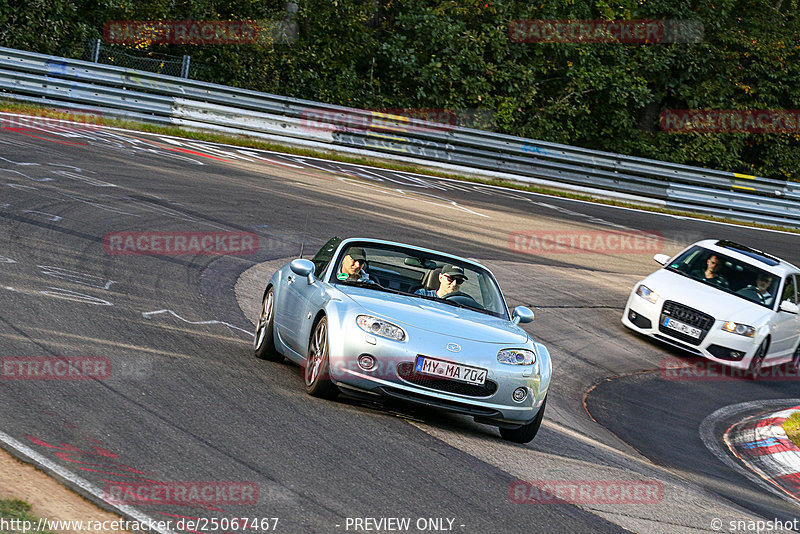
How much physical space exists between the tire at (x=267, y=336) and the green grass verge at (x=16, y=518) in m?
4.45

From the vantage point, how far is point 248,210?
17.4 m

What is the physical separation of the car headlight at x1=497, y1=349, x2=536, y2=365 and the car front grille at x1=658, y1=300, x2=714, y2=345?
280 inches

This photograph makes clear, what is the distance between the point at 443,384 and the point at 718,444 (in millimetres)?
4558

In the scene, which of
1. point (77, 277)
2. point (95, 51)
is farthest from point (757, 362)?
point (95, 51)

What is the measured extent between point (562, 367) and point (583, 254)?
824 centimetres

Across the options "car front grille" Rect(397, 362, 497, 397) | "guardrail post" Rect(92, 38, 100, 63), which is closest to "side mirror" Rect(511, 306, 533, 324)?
"car front grille" Rect(397, 362, 497, 397)

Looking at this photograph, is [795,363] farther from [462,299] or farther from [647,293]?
[462,299]

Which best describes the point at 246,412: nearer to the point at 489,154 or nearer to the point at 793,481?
the point at 793,481

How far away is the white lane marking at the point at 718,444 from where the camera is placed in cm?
970

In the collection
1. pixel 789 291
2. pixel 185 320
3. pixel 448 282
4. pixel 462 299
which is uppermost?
pixel 448 282

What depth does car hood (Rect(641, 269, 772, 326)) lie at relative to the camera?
14.6 metres

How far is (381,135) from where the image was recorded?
27562 mm

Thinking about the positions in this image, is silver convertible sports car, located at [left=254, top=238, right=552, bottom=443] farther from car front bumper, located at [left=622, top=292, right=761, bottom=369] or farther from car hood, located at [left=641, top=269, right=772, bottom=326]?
car hood, located at [left=641, top=269, right=772, bottom=326]

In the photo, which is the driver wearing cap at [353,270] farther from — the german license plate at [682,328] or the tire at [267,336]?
the german license plate at [682,328]
